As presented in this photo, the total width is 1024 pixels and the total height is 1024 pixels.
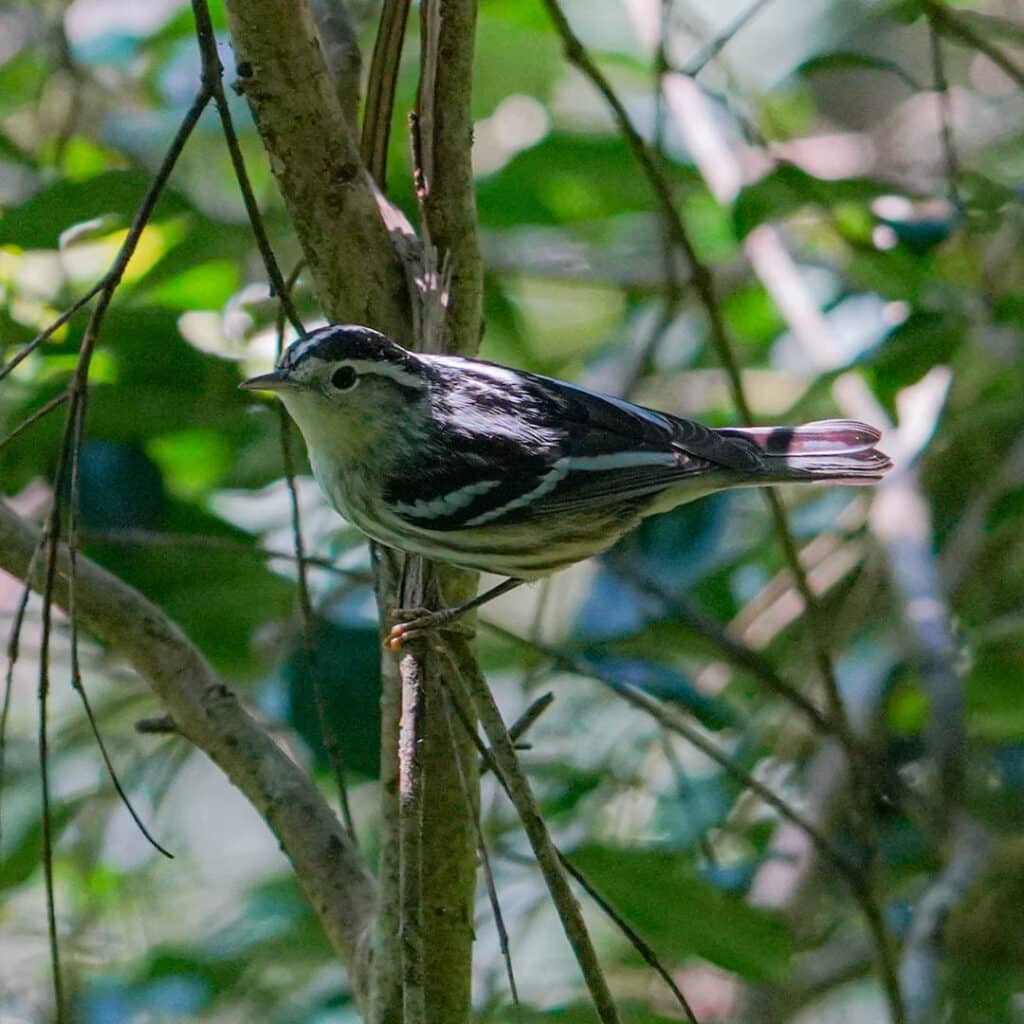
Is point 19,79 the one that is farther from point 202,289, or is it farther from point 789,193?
point 789,193

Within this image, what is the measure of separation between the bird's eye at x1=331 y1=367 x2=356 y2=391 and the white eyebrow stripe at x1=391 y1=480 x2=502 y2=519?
26 cm

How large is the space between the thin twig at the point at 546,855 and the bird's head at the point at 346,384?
2.56 feet

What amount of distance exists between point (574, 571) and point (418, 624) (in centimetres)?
365

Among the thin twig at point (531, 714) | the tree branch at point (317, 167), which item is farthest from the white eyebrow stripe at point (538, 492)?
the thin twig at point (531, 714)

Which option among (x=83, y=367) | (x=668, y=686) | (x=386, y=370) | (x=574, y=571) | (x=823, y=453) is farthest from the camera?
(x=574, y=571)

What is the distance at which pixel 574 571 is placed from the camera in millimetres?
5922

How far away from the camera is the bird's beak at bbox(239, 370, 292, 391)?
2.72 metres

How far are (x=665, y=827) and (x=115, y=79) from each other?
12.7 feet

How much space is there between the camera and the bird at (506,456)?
9.21 ft

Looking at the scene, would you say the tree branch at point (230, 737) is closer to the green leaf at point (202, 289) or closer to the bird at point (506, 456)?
the bird at point (506, 456)

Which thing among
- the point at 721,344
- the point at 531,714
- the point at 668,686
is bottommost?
the point at 531,714

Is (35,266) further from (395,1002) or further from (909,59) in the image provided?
(909,59)

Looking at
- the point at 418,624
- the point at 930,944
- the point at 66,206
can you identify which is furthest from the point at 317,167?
the point at 930,944

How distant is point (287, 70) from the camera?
2.18 meters
